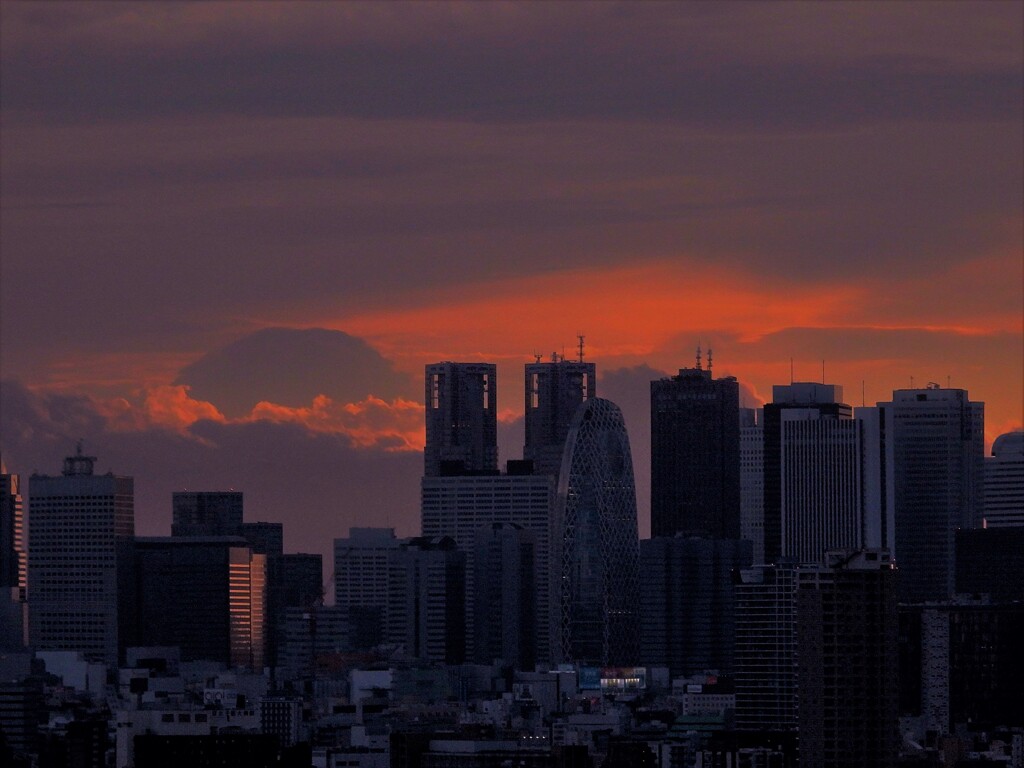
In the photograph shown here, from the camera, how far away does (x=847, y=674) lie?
150 m

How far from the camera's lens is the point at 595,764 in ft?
589

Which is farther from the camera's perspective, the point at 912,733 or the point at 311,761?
the point at 912,733

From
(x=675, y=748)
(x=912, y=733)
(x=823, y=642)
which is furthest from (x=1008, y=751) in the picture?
(x=823, y=642)

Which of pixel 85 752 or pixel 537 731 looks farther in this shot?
pixel 537 731

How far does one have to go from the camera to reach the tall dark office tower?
150125 mm

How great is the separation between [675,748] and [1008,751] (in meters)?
19.5

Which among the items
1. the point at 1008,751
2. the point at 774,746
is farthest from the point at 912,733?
the point at 774,746

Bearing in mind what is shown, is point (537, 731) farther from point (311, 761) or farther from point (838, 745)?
point (838, 745)

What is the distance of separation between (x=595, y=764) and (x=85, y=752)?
27054 mm

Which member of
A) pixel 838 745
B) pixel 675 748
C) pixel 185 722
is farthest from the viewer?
pixel 675 748

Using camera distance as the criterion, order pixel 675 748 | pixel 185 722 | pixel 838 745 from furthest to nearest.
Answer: pixel 675 748, pixel 185 722, pixel 838 745

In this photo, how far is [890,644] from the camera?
6083 inches

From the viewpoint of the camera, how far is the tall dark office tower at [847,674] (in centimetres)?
15012

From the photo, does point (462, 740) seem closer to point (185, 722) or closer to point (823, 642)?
point (185, 722)
